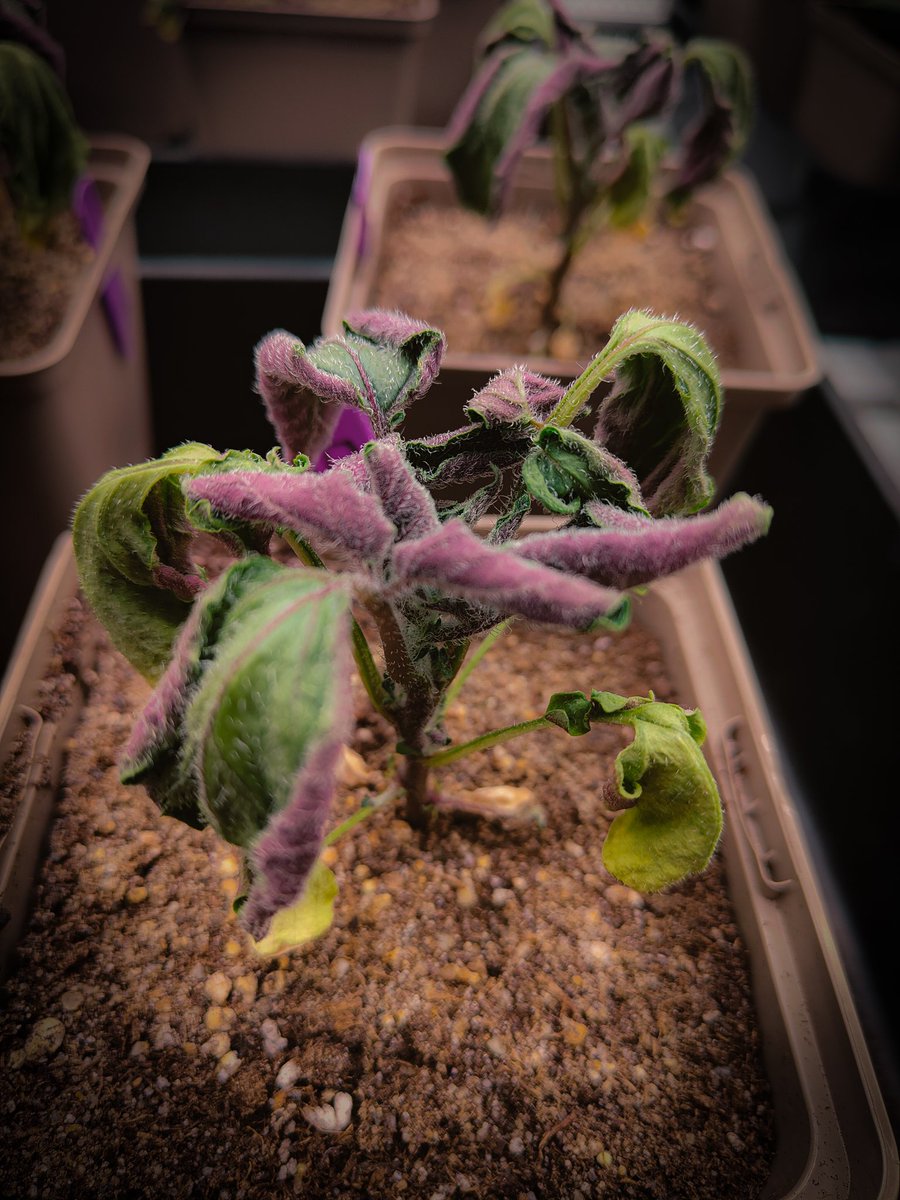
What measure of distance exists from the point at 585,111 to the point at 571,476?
0.81m

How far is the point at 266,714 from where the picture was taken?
38 cm

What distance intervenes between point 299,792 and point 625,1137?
43cm

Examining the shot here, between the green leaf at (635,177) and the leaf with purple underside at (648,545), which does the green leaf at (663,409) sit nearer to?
the leaf with purple underside at (648,545)

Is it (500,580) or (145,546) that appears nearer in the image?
(500,580)

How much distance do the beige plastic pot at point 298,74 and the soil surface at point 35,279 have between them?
17.7 inches

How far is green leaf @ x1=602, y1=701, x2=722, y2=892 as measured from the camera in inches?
20.1

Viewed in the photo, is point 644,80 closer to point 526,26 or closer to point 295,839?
point 526,26

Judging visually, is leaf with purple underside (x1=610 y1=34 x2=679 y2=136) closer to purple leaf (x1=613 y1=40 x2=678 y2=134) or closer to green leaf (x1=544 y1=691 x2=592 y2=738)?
purple leaf (x1=613 y1=40 x2=678 y2=134)

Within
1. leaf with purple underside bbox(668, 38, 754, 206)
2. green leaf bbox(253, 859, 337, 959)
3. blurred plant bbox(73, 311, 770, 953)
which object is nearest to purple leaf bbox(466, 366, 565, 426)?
blurred plant bbox(73, 311, 770, 953)

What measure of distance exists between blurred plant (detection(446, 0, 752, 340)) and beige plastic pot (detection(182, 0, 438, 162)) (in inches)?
15.2

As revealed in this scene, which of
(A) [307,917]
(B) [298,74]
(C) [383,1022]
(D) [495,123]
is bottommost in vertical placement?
(C) [383,1022]

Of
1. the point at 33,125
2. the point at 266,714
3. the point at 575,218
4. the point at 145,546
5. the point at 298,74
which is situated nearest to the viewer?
the point at 266,714

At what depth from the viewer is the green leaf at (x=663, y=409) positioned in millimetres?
501

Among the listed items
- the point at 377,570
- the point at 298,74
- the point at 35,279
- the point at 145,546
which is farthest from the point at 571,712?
the point at 298,74
